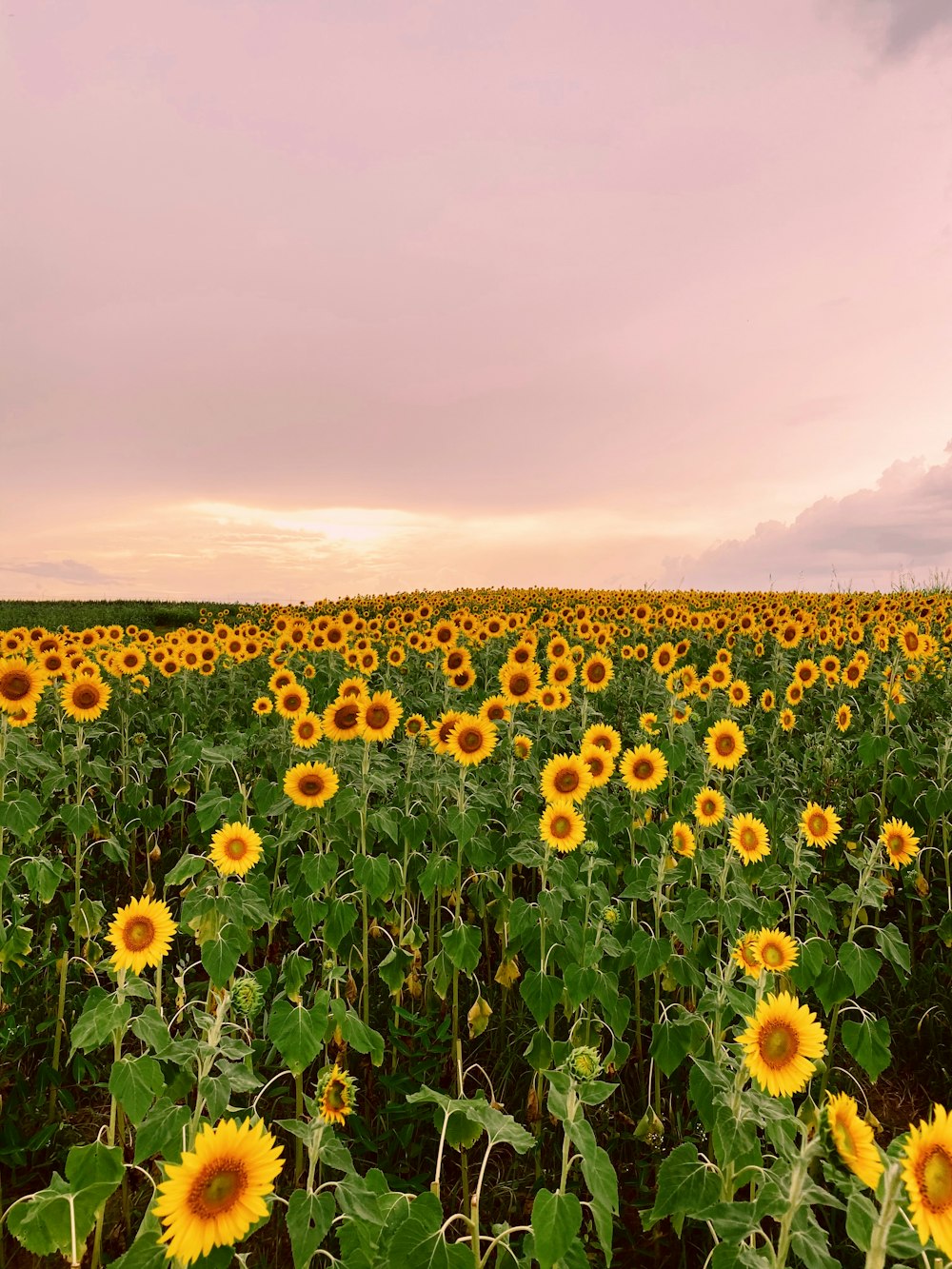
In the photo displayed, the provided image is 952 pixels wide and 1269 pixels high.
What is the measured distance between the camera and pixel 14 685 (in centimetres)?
491

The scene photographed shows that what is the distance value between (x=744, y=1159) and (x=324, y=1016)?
1.56 metres

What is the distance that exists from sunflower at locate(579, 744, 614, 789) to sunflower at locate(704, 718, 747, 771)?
1153 mm

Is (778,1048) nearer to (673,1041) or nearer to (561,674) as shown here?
(673,1041)

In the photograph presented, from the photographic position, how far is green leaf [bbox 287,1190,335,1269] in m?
2.01

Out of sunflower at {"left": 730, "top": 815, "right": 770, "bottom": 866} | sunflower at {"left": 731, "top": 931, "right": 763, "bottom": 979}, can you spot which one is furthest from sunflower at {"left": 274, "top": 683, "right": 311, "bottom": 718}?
sunflower at {"left": 731, "top": 931, "right": 763, "bottom": 979}

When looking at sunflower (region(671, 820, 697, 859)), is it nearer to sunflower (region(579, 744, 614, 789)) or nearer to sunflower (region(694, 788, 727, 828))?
sunflower (region(694, 788, 727, 828))

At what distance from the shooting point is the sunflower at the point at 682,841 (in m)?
4.41

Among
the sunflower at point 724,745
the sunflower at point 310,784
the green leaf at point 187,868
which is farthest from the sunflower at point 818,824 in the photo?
the green leaf at point 187,868

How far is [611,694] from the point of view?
761cm

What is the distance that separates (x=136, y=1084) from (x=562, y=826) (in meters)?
2.17

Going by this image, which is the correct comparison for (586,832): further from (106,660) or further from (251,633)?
(251,633)

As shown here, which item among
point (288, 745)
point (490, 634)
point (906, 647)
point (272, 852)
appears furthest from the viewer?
point (490, 634)

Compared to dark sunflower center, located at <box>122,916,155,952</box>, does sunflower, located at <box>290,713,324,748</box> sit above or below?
above

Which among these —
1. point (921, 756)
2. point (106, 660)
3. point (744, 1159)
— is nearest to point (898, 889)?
point (921, 756)
